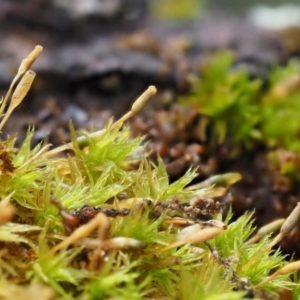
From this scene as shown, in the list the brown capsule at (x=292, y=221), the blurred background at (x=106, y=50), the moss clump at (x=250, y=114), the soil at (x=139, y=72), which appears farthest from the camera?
the blurred background at (x=106, y=50)

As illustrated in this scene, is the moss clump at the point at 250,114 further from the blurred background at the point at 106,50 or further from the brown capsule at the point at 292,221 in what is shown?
the brown capsule at the point at 292,221

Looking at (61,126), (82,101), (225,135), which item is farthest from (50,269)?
(82,101)

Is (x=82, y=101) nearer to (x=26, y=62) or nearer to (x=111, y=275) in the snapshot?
(x=26, y=62)

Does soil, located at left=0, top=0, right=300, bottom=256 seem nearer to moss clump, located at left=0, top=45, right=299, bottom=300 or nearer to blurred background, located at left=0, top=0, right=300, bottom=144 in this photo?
blurred background, located at left=0, top=0, right=300, bottom=144

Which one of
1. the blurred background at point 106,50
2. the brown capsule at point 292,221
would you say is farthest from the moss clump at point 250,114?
the brown capsule at point 292,221

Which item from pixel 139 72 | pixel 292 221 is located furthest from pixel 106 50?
pixel 292 221

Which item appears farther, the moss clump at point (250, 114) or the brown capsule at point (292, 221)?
the moss clump at point (250, 114)

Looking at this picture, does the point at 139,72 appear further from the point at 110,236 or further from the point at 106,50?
the point at 110,236
